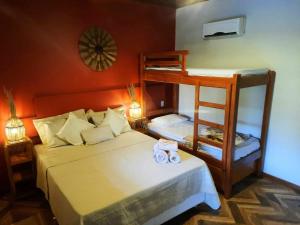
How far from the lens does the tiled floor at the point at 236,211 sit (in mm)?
2332

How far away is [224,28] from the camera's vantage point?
321cm

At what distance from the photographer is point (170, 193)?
2096 mm

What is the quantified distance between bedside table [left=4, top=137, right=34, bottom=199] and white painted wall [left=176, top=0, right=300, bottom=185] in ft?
8.89

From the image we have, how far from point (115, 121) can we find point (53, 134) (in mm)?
822

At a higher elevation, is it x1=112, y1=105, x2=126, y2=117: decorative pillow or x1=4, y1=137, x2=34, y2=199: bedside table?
x1=112, y1=105, x2=126, y2=117: decorative pillow

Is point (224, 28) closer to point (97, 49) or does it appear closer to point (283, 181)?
point (97, 49)

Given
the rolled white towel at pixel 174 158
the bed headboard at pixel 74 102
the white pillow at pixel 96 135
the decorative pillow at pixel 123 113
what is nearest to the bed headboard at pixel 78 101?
the bed headboard at pixel 74 102

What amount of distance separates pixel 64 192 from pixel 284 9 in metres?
3.06

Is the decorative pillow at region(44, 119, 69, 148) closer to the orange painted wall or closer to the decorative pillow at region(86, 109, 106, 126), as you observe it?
the orange painted wall

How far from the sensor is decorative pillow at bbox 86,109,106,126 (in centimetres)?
313

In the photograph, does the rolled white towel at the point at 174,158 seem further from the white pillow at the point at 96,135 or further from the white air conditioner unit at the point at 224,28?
the white air conditioner unit at the point at 224,28

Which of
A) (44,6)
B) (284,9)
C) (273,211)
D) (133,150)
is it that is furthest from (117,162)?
(284,9)

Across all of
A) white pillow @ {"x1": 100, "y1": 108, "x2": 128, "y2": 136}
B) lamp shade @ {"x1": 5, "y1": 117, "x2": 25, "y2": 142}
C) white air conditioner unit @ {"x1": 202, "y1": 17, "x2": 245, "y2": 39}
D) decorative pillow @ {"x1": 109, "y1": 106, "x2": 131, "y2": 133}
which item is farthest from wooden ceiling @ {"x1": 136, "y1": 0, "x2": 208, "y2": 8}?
lamp shade @ {"x1": 5, "y1": 117, "x2": 25, "y2": 142}

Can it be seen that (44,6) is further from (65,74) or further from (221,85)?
(221,85)
